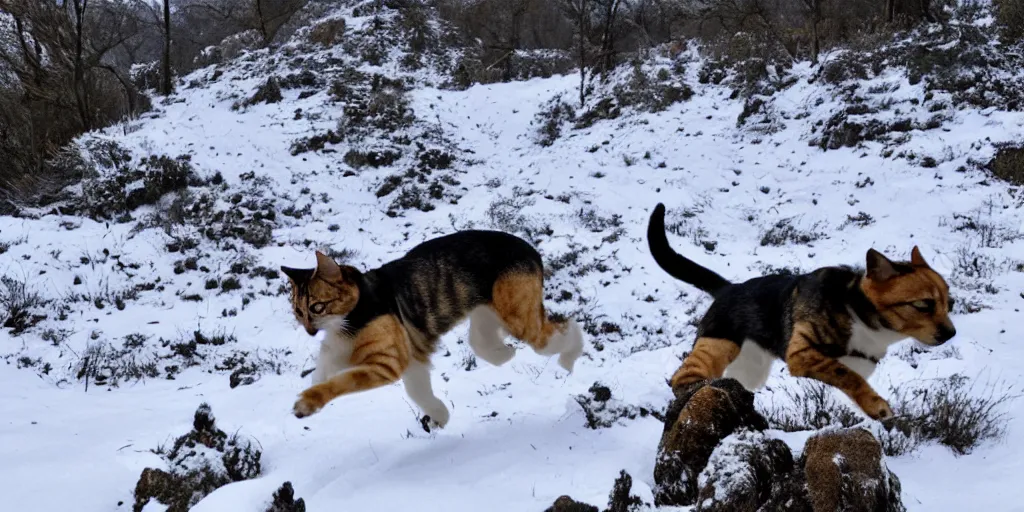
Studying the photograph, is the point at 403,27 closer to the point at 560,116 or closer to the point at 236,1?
the point at 560,116

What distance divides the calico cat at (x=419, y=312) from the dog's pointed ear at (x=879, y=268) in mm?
2109

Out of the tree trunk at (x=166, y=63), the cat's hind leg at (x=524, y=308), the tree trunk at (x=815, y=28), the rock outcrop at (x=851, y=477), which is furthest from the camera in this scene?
the tree trunk at (x=166, y=63)

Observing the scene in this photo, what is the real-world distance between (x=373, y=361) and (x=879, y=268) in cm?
243

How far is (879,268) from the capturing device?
A: 256 centimetres

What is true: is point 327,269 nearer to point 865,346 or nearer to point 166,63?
point 865,346

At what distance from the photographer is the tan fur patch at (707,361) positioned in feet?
9.99

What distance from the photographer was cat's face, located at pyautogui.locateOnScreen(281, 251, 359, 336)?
3064mm

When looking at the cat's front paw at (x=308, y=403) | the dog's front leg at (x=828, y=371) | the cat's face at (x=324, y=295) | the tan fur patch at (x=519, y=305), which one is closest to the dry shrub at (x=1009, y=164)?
the dog's front leg at (x=828, y=371)

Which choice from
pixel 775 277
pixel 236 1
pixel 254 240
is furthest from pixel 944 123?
pixel 236 1

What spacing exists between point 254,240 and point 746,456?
9.52 meters

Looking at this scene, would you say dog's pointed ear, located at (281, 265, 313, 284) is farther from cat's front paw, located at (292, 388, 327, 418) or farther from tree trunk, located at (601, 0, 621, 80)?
tree trunk, located at (601, 0, 621, 80)

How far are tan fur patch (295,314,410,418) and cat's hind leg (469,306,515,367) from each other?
98 centimetres

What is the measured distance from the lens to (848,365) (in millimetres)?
2801

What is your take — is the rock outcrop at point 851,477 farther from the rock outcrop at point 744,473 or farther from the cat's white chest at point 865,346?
the cat's white chest at point 865,346
